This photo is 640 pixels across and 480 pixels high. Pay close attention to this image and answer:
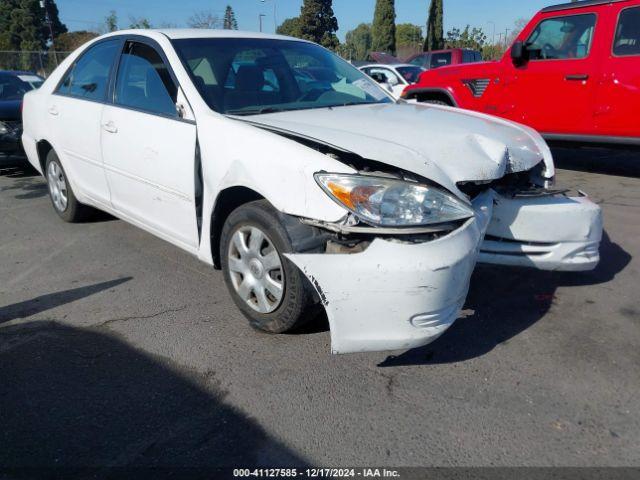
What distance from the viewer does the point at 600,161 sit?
8039 millimetres

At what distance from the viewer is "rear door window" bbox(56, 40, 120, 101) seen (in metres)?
4.23

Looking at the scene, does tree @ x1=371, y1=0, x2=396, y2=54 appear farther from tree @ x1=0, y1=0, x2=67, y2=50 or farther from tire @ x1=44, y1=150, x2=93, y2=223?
tire @ x1=44, y1=150, x2=93, y2=223

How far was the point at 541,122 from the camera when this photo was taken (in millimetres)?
6953

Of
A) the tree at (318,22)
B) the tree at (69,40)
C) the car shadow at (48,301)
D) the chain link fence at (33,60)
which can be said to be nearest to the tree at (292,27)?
the tree at (318,22)

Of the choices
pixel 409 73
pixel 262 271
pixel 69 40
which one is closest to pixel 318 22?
pixel 69 40

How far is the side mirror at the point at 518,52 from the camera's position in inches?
269

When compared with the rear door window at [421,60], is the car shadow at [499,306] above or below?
below

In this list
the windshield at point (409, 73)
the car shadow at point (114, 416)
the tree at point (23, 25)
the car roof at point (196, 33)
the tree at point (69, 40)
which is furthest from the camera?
the tree at point (23, 25)

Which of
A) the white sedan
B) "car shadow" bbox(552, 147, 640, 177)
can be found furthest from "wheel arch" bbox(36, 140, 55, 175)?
"car shadow" bbox(552, 147, 640, 177)

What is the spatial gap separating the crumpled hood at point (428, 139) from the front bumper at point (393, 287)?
13.8 inches

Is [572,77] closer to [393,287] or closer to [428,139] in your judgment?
[428,139]

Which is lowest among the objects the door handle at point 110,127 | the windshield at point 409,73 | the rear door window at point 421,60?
the door handle at point 110,127

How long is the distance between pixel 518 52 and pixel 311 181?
211 inches

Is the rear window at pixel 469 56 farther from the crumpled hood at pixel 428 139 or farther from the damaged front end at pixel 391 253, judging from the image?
the damaged front end at pixel 391 253
